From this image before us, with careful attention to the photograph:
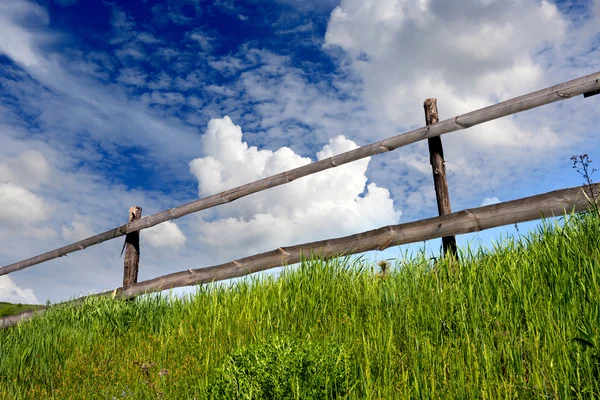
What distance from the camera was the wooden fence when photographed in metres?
4.98

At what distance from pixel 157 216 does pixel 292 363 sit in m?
6.48

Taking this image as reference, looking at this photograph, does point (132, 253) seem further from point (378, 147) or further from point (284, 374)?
point (284, 374)

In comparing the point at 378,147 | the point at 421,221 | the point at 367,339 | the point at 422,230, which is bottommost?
the point at 367,339

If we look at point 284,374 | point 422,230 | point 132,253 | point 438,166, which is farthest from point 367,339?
point 132,253

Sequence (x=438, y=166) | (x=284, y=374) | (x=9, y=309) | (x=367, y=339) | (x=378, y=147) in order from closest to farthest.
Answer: (x=284, y=374)
(x=367, y=339)
(x=438, y=166)
(x=378, y=147)
(x=9, y=309)

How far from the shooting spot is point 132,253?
8.86 meters

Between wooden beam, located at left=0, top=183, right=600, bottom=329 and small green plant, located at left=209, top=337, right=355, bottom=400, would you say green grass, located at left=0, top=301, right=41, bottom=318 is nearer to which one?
wooden beam, located at left=0, top=183, right=600, bottom=329

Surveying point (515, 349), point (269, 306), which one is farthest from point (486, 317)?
point (269, 306)

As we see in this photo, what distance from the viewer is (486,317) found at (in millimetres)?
3318

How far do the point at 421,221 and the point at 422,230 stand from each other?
11 cm

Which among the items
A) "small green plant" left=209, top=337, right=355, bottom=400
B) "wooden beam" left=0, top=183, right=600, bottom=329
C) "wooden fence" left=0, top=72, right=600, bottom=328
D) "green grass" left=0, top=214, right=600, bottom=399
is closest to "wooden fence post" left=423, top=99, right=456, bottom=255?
"wooden fence" left=0, top=72, right=600, bottom=328

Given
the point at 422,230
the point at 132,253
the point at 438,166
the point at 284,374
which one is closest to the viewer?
the point at 284,374

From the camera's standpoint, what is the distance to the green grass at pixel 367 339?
268cm

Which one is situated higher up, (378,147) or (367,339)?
(378,147)
